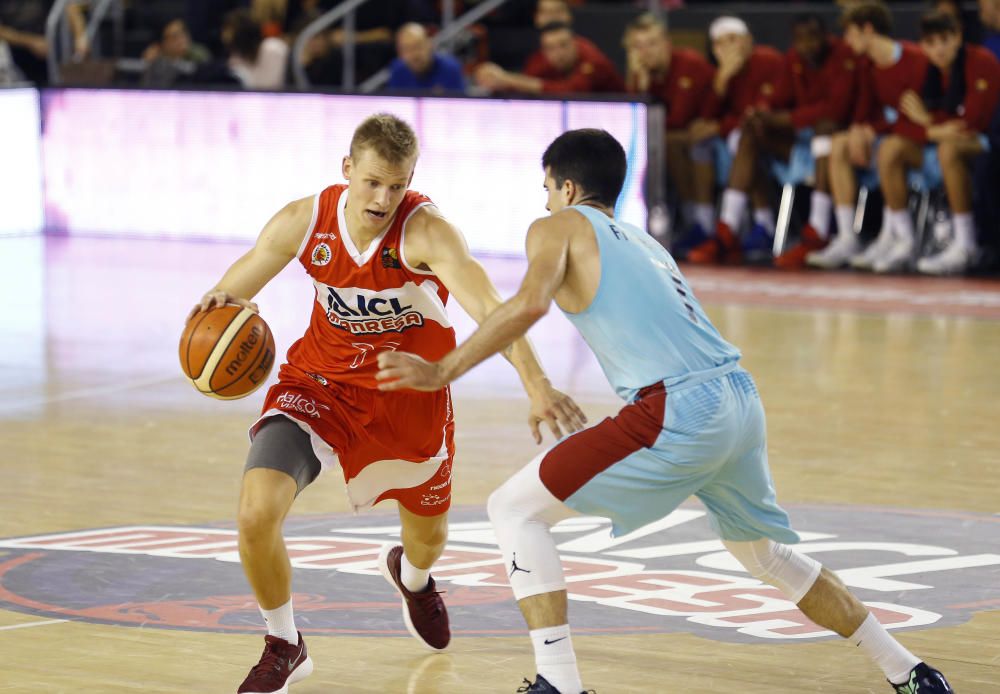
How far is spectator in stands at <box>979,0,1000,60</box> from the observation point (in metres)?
14.3

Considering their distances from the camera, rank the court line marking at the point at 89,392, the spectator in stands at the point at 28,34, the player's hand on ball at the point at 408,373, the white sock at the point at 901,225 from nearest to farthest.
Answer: the player's hand on ball at the point at 408,373 → the court line marking at the point at 89,392 → the white sock at the point at 901,225 → the spectator in stands at the point at 28,34

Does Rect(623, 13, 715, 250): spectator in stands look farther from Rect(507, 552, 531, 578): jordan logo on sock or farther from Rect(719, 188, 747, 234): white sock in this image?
Rect(507, 552, 531, 578): jordan logo on sock

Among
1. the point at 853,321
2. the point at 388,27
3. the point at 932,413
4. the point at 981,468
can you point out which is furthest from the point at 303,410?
the point at 388,27

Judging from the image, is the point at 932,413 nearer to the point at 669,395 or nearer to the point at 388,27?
the point at 669,395

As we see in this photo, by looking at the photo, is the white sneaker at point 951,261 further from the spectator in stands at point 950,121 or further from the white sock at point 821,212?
the white sock at point 821,212

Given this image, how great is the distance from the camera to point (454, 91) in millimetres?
15688

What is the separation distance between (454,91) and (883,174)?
393 cm

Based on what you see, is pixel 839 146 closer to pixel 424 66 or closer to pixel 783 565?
pixel 424 66

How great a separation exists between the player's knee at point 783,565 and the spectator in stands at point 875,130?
9908 mm

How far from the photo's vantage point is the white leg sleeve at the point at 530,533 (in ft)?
14.8

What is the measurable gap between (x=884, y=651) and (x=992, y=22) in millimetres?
10654

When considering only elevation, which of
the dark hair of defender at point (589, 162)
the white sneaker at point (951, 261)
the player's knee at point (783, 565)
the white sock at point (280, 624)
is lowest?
the white sneaker at point (951, 261)

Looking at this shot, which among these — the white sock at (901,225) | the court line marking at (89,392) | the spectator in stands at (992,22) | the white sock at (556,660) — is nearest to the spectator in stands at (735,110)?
the white sock at (901,225)

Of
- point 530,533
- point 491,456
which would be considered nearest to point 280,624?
point 530,533
